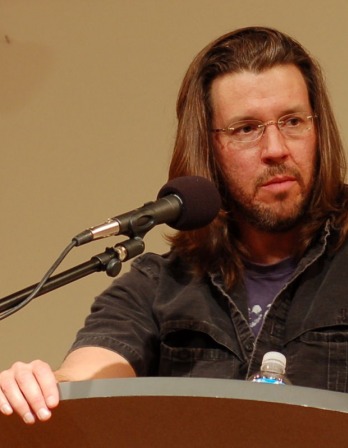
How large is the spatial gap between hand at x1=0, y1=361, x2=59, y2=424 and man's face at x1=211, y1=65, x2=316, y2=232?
0.74 m

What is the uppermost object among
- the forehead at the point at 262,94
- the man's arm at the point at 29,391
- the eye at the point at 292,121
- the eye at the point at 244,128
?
the forehead at the point at 262,94

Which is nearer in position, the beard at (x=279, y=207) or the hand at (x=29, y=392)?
the hand at (x=29, y=392)

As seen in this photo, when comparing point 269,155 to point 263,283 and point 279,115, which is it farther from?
point 263,283

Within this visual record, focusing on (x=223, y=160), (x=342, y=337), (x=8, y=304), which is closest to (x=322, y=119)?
(x=223, y=160)

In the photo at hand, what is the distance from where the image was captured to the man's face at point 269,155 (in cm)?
172

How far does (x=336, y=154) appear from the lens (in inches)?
71.2

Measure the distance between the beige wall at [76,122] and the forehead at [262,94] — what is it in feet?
1.82

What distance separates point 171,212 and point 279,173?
575 mm

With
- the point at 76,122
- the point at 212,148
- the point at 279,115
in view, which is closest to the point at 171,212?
the point at 279,115

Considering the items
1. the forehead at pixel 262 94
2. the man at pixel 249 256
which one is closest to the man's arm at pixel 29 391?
the man at pixel 249 256

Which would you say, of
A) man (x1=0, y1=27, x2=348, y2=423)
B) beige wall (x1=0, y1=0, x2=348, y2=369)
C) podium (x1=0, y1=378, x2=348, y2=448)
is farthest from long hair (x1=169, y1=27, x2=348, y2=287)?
podium (x1=0, y1=378, x2=348, y2=448)

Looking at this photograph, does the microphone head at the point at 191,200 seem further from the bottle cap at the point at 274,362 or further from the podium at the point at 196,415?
the podium at the point at 196,415

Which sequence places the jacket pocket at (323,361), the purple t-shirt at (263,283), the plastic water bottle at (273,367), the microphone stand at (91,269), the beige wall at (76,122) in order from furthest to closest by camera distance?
the beige wall at (76,122), the purple t-shirt at (263,283), the jacket pocket at (323,361), the plastic water bottle at (273,367), the microphone stand at (91,269)

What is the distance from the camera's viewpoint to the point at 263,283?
1742 mm
